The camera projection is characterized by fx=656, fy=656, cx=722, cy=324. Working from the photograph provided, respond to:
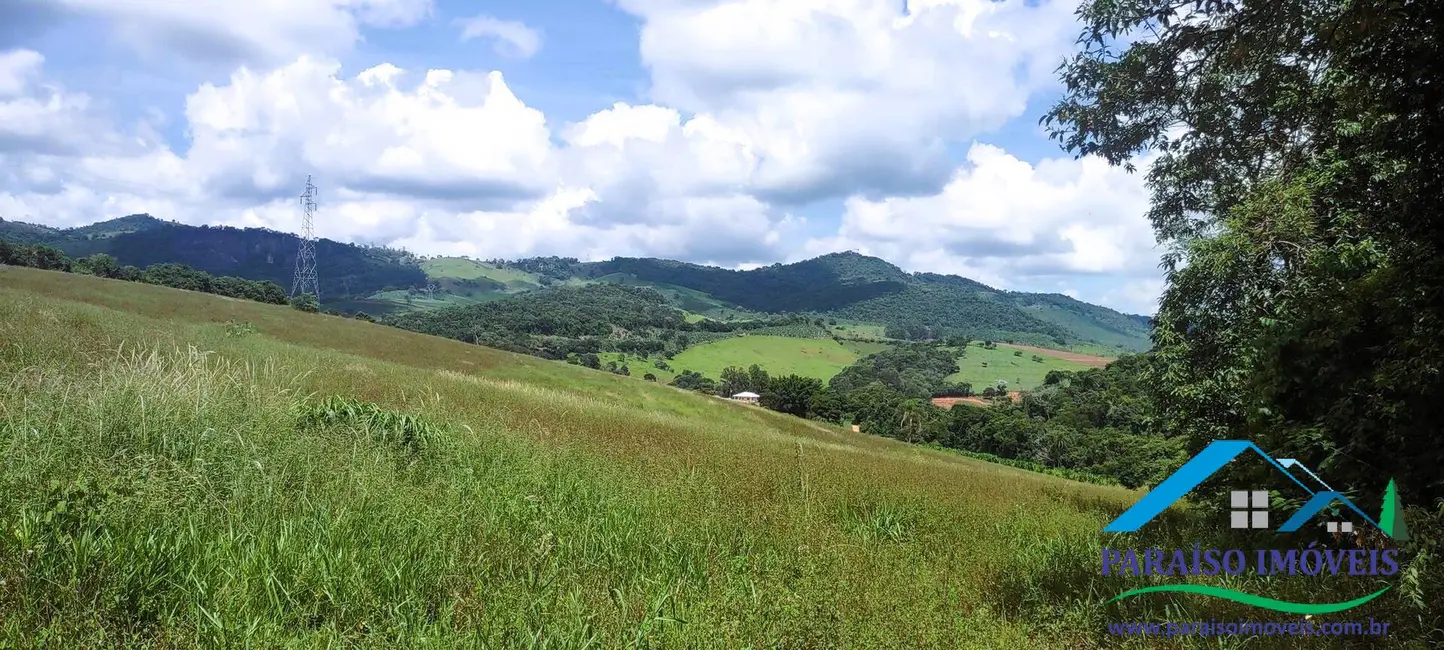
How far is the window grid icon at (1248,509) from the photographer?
5922 mm

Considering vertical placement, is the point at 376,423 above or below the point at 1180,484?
above

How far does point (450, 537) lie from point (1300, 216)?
11.0 metres

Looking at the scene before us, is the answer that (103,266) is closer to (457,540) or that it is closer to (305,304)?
(305,304)

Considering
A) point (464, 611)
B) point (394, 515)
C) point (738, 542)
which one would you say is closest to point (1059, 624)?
point (738, 542)

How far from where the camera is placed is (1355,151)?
7.59 metres

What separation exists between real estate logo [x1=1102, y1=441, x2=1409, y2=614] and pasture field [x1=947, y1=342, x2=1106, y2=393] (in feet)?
512

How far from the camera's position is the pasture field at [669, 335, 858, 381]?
492ft

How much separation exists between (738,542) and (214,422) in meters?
5.10

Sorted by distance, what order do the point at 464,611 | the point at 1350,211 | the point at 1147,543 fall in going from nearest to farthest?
1. the point at 464,611
2. the point at 1147,543
3. the point at 1350,211

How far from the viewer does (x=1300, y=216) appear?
880 cm

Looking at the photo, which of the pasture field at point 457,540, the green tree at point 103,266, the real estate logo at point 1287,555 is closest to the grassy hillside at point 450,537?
the pasture field at point 457,540

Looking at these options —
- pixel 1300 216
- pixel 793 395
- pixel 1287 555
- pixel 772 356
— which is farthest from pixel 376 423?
pixel 772 356

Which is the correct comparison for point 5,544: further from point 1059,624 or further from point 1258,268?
point 1258,268

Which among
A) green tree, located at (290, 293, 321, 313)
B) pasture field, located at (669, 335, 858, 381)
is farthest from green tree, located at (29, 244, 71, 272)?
pasture field, located at (669, 335, 858, 381)
